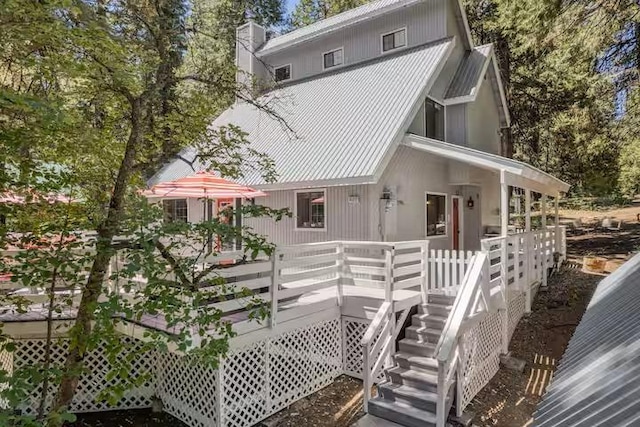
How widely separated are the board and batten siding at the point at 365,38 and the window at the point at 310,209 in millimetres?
5616

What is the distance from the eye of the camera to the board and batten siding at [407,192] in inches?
359

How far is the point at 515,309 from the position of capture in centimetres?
950

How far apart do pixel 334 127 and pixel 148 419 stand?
7.68 meters

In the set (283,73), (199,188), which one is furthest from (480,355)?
(283,73)

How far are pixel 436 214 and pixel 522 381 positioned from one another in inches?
188

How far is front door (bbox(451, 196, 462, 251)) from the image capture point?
12.0 meters

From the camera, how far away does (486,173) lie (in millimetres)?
12398

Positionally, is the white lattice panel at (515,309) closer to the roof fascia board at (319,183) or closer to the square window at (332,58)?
the roof fascia board at (319,183)

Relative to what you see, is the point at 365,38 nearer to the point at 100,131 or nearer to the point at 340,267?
the point at 340,267

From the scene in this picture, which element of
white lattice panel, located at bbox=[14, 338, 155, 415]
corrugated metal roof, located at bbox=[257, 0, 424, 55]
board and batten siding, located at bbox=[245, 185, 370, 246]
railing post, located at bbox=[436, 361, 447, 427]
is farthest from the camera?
corrugated metal roof, located at bbox=[257, 0, 424, 55]

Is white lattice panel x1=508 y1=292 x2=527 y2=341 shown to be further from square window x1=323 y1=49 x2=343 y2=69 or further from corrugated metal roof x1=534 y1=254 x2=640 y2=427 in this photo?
square window x1=323 y1=49 x2=343 y2=69

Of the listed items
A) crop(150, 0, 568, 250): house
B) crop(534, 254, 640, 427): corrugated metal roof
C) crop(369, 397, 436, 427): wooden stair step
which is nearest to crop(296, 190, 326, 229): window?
crop(150, 0, 568, 250): house

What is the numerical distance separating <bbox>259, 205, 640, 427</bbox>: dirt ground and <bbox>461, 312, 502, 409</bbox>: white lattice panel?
17 cm

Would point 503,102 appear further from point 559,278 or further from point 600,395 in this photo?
point 600,395
